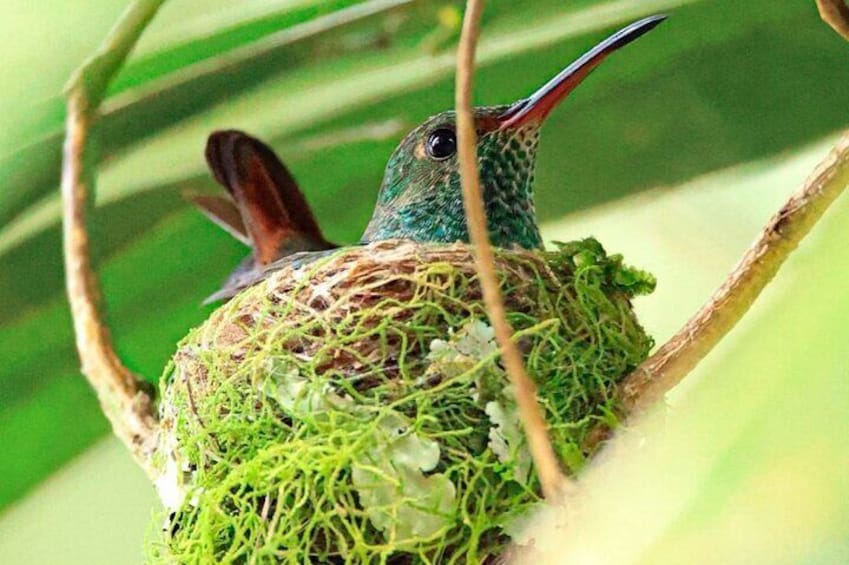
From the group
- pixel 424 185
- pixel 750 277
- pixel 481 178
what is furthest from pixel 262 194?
pixel 750 277

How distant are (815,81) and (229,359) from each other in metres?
1.29

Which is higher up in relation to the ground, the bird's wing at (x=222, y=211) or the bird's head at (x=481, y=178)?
the bird's wing at (x=222, y=211)

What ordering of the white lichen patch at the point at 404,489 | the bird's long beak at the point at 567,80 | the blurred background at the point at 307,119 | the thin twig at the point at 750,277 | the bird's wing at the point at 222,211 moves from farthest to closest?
the bird's wing at the point at 222,211, the blurred background at the point at 307,119, the bird's long beak at the point at 567,80, the white lichen patch at the point at 404,489, the thin twig at the point at 750,277

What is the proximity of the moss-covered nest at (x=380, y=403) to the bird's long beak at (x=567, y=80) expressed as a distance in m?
0.32

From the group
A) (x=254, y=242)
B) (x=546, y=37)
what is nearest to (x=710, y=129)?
(x=546, y=37)

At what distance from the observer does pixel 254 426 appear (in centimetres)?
138

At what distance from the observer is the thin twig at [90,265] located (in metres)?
1.77

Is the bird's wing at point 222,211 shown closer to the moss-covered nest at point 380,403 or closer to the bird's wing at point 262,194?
the bird's wing at point 262,194

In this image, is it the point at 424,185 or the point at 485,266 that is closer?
the point at 485,266

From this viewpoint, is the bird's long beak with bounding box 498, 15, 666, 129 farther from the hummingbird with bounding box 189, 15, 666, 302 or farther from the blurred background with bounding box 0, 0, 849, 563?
the blurred background with bounding box 0, 0, 849, 563

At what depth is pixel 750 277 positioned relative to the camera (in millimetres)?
1146

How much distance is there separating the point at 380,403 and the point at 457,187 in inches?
29.1

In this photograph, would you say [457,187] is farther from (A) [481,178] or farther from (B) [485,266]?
(B) [485,266]

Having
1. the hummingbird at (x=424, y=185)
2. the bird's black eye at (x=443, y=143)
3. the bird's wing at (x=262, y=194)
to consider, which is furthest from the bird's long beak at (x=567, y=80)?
the bird's wing at (x=262, y=194)
